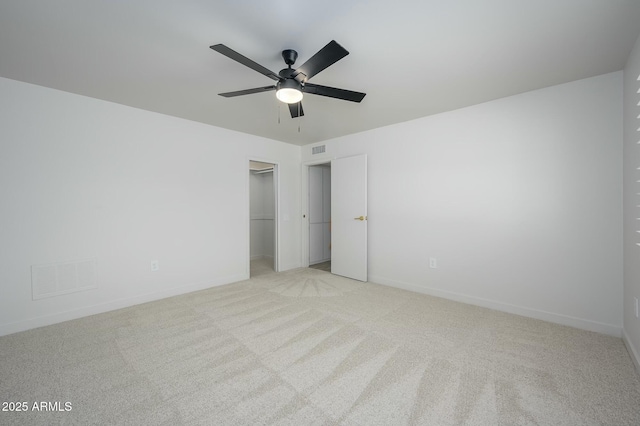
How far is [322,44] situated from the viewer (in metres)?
1.91

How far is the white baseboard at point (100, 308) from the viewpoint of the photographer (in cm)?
247

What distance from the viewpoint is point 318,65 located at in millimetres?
1783

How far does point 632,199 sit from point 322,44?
107 inches

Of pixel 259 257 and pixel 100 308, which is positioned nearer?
pixel 100 308

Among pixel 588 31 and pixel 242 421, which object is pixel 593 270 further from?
pixel 242 421

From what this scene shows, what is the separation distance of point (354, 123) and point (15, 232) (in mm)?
3967

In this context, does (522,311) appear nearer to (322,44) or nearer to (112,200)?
(322,44)

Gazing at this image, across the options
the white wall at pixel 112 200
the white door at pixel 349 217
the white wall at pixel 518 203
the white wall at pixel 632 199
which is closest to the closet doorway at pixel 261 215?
the white wall at pixel 112 200

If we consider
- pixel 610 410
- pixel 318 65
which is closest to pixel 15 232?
pixel 318 65

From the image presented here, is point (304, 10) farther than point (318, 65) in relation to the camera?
No

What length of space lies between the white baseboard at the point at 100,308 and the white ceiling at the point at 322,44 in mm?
2349

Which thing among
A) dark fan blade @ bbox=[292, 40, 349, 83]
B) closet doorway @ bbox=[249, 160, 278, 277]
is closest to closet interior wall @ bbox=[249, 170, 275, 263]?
closet doorway @ bbox=[249, 160, 278, 277]

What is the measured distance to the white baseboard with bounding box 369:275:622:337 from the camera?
7.85ft

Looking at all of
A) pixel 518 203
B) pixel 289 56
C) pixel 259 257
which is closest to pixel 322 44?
pixel 289 56
